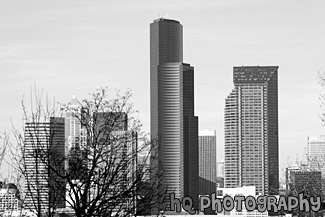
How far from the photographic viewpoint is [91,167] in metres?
19.0

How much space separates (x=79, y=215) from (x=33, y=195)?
1156 millimetres

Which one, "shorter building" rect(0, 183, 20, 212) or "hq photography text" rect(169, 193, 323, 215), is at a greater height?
"shorter building" rect(0, 183, 20, 212)

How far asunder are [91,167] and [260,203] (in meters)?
26.3

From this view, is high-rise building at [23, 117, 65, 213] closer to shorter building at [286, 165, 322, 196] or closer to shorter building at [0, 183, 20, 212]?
shorter building at [0, 183, 20, 212]

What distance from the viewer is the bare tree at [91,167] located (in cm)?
1819

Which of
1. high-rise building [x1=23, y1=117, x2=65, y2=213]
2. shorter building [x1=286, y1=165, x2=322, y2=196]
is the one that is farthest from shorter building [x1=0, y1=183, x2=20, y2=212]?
shorter building [x1=286, y1=165, x2=322, y2=196]

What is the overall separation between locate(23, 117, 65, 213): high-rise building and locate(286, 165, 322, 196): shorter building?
19.9 meters

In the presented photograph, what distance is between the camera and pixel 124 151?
19.0 m

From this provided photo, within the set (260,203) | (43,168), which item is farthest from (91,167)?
(260,203)

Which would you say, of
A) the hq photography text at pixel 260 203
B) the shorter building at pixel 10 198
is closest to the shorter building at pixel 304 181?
the hq photography text at pixel 260 203

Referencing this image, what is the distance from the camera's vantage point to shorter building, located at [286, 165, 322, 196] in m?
41.0

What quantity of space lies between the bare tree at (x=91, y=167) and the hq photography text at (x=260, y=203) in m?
16.3

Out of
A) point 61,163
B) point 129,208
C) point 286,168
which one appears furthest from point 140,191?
point 286,168

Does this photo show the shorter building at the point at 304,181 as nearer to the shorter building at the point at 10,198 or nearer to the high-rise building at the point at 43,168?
the shorter building at the point at 10,198
